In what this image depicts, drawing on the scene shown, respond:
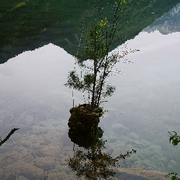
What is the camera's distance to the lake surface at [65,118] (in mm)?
7228

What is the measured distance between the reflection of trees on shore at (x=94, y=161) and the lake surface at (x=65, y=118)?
0.18m

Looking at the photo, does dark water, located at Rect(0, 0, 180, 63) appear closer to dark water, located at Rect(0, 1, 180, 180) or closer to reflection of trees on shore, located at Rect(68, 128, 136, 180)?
dark water, located at Rect(0, 1, 180, 180)

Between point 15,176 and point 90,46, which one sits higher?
point 90,46

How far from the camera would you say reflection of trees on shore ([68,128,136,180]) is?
6695mm

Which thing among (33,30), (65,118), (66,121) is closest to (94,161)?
(66,121)

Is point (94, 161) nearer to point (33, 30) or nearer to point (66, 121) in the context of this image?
point (66, 121)

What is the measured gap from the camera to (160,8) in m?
89.8

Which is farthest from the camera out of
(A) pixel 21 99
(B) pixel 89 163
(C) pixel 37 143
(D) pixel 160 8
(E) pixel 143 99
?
(D) pixel 160 8

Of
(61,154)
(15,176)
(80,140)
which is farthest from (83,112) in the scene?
(15,176)

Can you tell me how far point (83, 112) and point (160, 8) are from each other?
299ft

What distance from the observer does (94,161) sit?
724 centimetres

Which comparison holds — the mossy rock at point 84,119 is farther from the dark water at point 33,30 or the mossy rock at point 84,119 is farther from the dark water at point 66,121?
the dark water at point 33,30

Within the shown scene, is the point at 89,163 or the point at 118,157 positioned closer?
the point at 89,163

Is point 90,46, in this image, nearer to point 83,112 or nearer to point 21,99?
point 83,112
